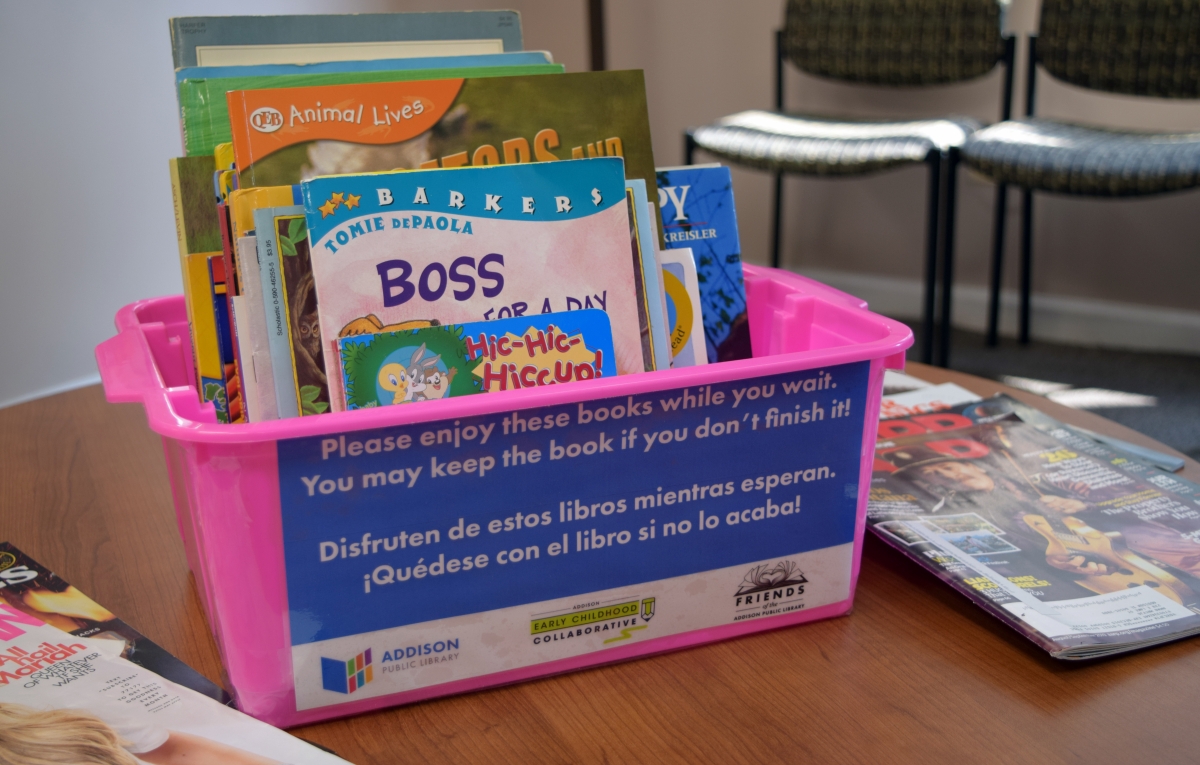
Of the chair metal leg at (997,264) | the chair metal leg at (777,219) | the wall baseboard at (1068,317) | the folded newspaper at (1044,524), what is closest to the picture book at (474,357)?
the folded newspaper at (1044,524)

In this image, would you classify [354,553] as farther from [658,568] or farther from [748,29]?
[748,29]

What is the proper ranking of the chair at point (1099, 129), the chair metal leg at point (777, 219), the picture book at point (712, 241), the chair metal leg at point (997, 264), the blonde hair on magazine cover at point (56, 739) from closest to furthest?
the blonde hair on magazine cover at point (56, 739) → the picture book at point (712, 241) → the chair at point (1099, 129) → the chair metal leg at point (997, 264) → the chair metal leg at point (777, 219)

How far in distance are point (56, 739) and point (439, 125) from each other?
359mm

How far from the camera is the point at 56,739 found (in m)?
0.43

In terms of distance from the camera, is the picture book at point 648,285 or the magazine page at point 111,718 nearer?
the magazine page at point 111,718

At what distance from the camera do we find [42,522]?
66 cm

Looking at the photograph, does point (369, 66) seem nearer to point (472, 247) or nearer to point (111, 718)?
point (472, 247)

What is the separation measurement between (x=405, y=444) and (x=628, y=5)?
8.41 ft

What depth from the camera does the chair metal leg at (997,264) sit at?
218cm

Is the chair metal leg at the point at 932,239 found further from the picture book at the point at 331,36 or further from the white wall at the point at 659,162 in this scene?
the picture book at the point at 331,36

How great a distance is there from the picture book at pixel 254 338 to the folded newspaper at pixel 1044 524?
0.37m

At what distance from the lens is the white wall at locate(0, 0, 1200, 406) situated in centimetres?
174

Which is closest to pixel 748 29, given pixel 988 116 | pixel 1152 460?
pixel 988 116

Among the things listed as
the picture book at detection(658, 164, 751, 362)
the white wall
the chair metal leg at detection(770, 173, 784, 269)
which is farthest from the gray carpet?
the picture book at detection(658, 164, 751, 362)
